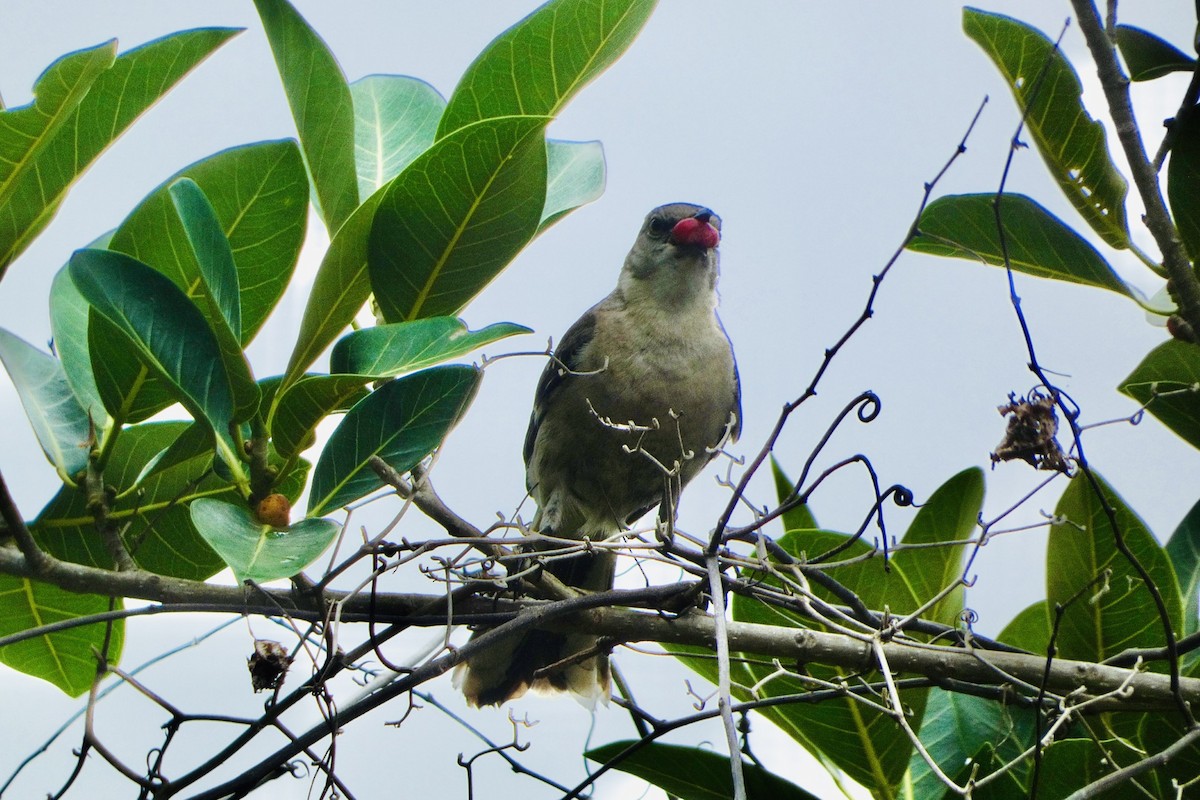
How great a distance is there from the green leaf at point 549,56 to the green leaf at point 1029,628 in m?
1.16

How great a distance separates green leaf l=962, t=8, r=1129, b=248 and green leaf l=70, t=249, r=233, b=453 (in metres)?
1.27

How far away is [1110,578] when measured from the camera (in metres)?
1.73

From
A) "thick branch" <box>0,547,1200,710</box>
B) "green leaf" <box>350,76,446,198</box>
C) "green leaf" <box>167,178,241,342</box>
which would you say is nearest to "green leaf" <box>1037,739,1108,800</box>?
"thick branch" <box>0,547,1200,710</box>

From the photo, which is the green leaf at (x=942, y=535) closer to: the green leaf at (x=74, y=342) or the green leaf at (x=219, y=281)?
the green leaf at (x=219, y=281)

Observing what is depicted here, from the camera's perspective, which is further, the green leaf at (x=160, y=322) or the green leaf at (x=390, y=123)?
the green leaf at (x=390, y=123)

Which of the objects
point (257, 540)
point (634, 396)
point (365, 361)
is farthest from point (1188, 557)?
point (257, 540)

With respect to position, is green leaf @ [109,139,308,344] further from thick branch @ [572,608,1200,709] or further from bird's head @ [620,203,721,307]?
bird's head @ [620,203,721,307]

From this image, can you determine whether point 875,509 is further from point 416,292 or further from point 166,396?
point 166,396

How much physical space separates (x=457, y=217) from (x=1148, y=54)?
3.84 ft

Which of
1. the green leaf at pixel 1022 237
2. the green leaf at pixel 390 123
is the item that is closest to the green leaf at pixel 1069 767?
the green leaf at pixel 1022 237

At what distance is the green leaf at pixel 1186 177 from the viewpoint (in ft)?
5.76

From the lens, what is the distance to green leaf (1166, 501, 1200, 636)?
6.27 feet

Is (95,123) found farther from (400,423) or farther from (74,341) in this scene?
(400,423)

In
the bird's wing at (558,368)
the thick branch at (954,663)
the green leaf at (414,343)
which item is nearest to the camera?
the green leaf at (414,343)
